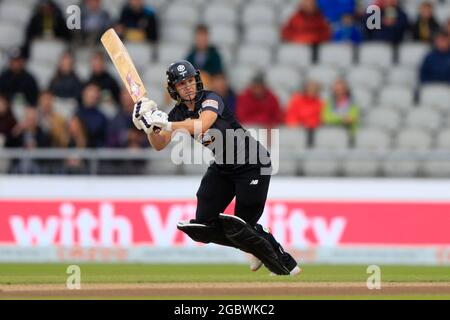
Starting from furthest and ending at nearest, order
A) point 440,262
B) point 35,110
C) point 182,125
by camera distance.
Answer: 1. point 35,110
2. point 440,262
3. point 182,125

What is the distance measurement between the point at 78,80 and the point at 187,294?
670 cm

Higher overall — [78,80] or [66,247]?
[78,80]

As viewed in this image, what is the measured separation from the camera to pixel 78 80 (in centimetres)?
1669

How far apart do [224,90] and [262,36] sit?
188cm

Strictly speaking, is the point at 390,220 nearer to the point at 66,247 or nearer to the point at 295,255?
the point at 295,255

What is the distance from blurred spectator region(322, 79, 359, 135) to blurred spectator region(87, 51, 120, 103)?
115 inches

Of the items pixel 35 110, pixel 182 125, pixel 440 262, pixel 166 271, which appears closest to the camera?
pixel 182 125

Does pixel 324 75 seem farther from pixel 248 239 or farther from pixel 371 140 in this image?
pixel 248 239

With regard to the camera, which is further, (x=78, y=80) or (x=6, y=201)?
(x=78, y=80)

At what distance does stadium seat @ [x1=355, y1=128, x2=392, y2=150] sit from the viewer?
635 inches

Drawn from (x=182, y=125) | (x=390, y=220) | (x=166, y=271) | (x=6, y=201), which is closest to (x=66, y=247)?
(x=6, y=201)

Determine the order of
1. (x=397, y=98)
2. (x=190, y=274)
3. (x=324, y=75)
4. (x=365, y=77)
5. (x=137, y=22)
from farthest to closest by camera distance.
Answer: (x=137, y=22), (x=365, y=77), (x=324, y=75), (x=397, y=98), (x=190, y=274)

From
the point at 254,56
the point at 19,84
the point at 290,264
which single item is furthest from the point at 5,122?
the point at 290,264

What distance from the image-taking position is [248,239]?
1073cm
